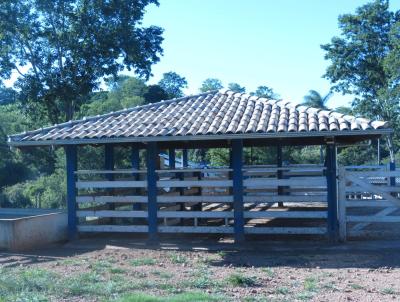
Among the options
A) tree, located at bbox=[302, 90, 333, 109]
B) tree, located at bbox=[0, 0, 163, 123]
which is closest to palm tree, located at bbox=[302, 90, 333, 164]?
tree, located at bbox=[302, 90, 333, 109]

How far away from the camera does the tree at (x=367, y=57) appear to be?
3641 cm

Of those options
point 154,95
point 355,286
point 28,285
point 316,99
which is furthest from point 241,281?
point 316,99

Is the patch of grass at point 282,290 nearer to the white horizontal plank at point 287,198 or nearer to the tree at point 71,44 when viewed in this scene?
the white horizontal plank at point 287,198

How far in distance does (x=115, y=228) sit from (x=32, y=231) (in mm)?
1817

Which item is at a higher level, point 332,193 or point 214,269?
point 332,193

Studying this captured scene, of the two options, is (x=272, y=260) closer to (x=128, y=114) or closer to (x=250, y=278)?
(x=250, y=278)

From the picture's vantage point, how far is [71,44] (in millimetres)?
24859

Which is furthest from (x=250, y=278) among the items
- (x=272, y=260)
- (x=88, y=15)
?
(x=88, y=15)

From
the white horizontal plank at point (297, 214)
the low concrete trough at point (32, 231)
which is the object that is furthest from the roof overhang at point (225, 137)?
the low concrete trough at point (32, 231)

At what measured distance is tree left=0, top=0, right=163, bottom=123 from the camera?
24.6 metres

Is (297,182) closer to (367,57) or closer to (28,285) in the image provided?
(28,285)

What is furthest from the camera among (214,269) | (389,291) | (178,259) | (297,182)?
(297,182)

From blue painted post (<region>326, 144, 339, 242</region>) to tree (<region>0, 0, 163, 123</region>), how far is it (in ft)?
47.1

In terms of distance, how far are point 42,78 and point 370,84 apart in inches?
818
